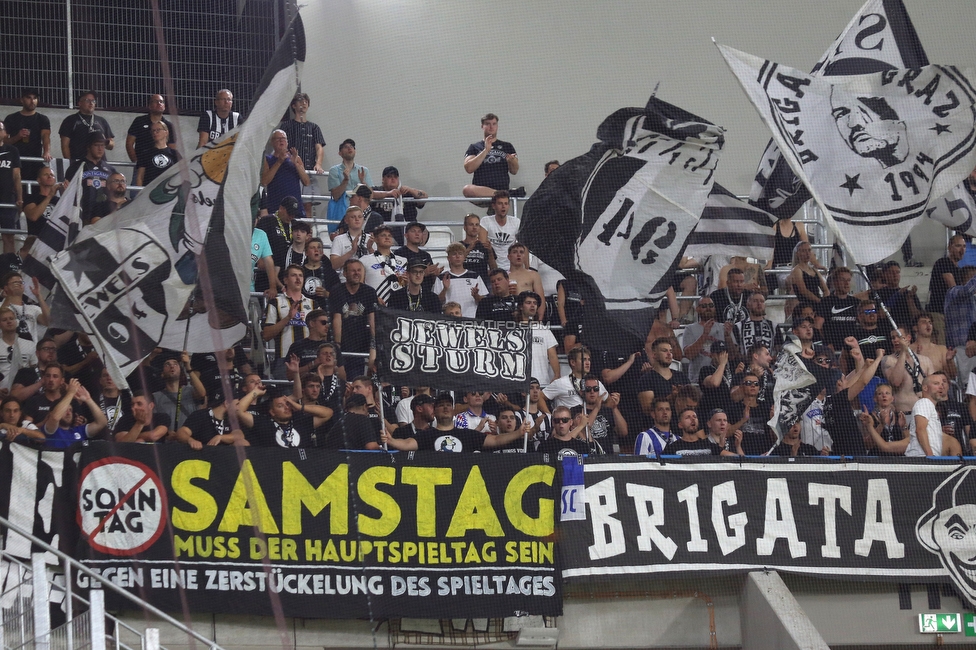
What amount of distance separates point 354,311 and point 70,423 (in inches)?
92.7

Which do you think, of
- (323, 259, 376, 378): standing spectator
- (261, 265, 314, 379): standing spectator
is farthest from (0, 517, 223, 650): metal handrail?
(323, 259, 376, 378): standing spectator

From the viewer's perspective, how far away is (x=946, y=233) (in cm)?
1423

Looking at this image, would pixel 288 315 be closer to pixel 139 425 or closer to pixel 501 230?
pixel 139 425

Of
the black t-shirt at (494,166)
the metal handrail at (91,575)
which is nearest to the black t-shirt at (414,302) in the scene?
the black t-shirt at (494,166)

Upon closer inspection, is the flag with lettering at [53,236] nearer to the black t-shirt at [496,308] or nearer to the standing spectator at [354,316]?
the standing spectator at [354,316]

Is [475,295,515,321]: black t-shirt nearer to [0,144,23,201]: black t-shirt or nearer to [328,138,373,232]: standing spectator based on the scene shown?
[328,138,373,232]: standing spectator

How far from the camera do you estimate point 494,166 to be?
12781mm

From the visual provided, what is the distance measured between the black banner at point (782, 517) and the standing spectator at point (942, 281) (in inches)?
75.4

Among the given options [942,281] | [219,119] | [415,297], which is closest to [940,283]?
[942,281]

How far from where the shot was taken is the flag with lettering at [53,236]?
35.5ft

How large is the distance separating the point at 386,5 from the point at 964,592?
8681mm

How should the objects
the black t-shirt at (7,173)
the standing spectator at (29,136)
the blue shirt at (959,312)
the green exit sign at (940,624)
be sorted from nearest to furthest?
the green exit sign at (940,624)
the blue shirt at (959,312)
the black t-shirt at (7,173)
the standing spectator at (29,136)

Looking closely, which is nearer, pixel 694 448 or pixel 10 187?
pixel 694 448

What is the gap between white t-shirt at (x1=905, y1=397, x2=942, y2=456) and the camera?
1041 centimetres
